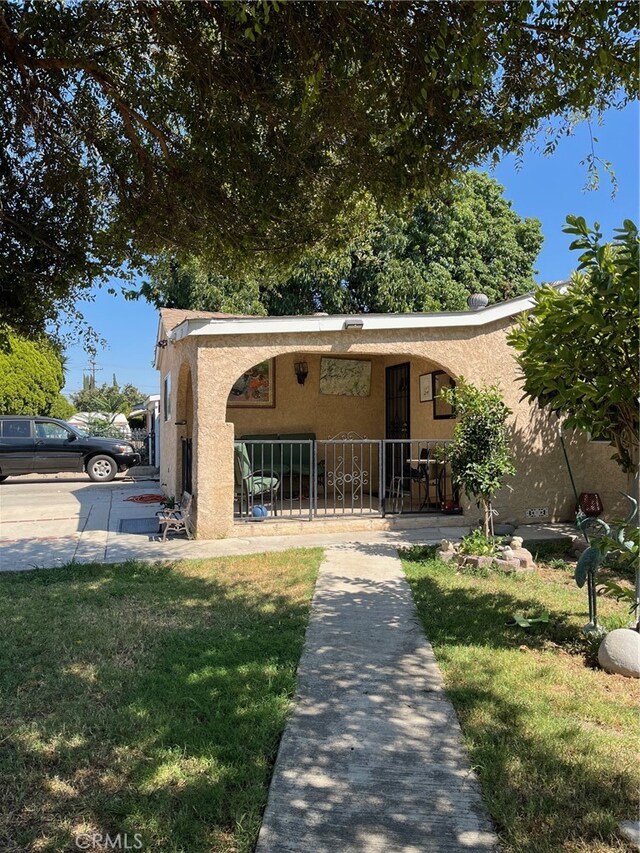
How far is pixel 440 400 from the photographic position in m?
10.3

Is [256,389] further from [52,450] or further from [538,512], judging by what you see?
[52,450]

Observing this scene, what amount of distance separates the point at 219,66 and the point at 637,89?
306cm

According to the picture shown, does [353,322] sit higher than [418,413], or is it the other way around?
[353,322]

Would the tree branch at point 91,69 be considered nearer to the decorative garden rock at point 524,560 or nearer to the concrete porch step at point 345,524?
the concrete porch step at point 345,524

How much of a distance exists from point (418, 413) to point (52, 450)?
10.7m

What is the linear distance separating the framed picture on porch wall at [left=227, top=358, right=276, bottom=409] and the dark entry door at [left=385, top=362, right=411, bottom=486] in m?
2.50

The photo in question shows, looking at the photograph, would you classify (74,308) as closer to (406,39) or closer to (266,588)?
(266,588)

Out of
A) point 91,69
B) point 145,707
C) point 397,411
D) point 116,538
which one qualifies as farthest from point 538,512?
point 91,69

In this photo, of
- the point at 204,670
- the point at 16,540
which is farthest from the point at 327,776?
the point at 16,540

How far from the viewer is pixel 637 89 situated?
13.7 feet

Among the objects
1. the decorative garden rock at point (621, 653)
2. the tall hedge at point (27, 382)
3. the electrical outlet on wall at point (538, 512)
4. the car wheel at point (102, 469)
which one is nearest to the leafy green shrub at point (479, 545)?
the electrical outlet on wall at point (538, 512)

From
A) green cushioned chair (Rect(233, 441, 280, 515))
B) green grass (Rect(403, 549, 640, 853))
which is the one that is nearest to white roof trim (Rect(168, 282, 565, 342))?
green cushioned chair (Rect(233, 441, 280, 515))

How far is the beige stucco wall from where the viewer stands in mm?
8117

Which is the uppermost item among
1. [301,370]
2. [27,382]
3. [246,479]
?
[27,382]
